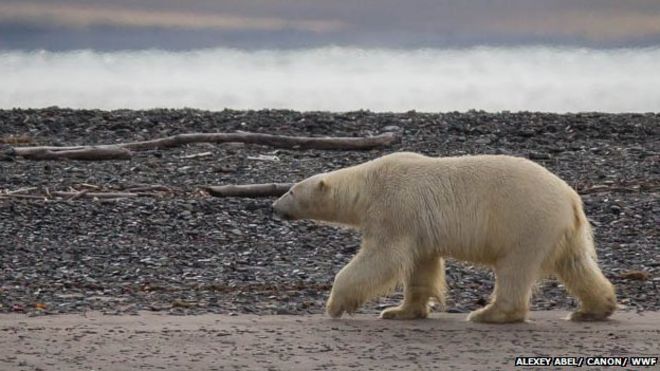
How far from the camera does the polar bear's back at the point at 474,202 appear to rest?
9266mm

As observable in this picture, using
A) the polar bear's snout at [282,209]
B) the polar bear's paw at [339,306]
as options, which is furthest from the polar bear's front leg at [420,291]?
the polar bear's snout at [282,209]

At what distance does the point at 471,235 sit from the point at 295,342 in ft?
5.52

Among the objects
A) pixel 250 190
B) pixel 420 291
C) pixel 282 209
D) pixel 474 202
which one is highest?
pixel 474 202

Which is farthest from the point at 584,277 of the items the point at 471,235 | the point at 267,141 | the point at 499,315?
the point at 267,141

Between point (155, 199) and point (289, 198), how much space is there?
3.96m

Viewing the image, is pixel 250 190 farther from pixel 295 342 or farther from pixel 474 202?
pixel 295 342

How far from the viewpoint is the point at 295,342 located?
335 inches

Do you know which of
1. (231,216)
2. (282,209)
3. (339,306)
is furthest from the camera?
(231,216)

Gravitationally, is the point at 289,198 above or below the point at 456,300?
above

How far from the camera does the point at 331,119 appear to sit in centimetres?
2086

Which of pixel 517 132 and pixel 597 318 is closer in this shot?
pixel 597 318

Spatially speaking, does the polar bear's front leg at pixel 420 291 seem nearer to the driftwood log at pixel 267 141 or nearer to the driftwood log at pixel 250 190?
the driftwood log at pixel 250 190

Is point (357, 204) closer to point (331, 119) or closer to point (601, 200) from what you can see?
point (601, 200)

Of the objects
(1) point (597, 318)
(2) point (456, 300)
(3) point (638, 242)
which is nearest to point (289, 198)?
(2) point (456, 300)
